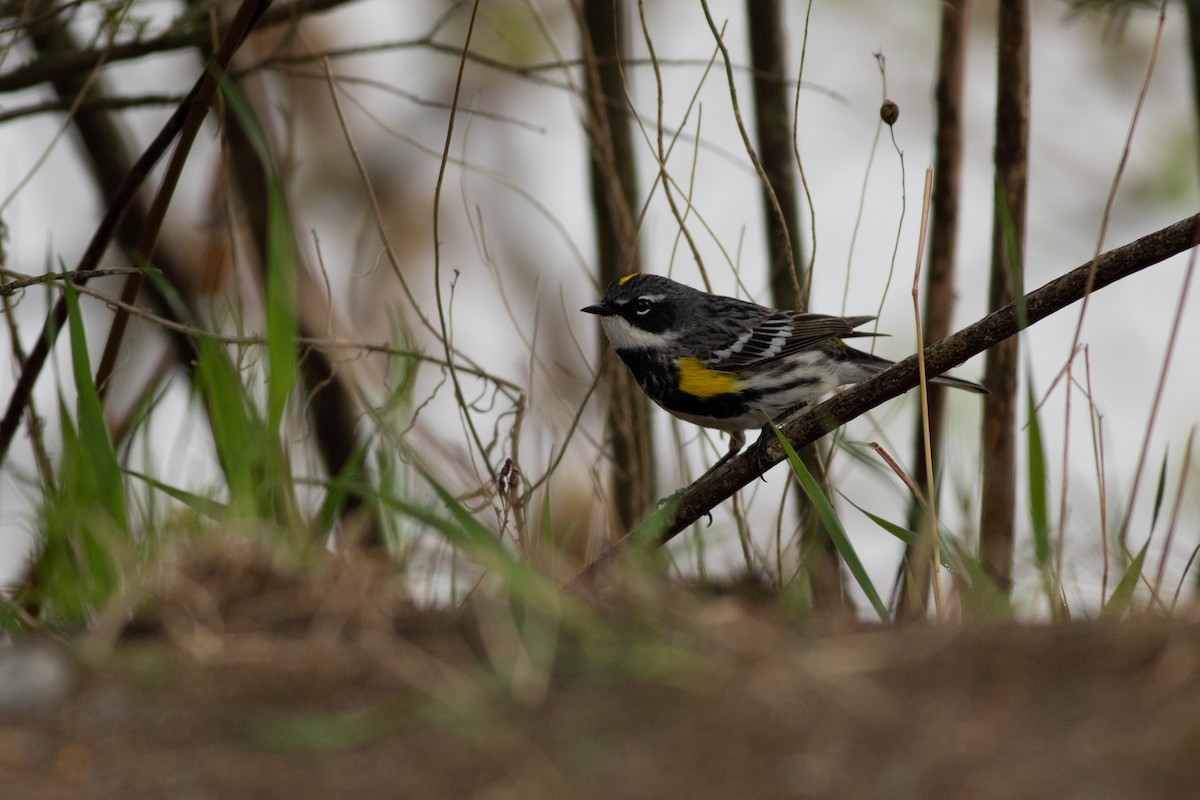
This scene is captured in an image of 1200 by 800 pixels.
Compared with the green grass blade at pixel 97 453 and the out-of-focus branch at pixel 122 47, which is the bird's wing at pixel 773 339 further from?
the green grass blade at pixel 97 453

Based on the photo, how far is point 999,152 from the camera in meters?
4.44

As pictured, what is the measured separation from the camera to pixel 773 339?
5.84 meters

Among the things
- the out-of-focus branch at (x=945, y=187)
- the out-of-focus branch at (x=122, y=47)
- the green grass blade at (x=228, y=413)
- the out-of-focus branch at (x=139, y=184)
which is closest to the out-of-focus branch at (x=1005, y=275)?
the out-of-focus branch at (x=945, y=187)

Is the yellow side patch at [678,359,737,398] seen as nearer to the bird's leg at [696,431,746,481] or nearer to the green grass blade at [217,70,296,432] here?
the bird's leg at [696,431,746,481]

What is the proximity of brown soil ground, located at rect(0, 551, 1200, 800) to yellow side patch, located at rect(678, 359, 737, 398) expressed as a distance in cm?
309

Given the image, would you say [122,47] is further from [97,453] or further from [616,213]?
[97,453]

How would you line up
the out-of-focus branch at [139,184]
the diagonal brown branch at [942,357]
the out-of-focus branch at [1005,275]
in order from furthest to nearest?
1. the out-of-focus branch at [1005,275]
2. the out-of-focus branch at [139,184]
3. the diagonal brown branch at [942,357]

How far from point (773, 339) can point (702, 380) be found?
59 centimetres

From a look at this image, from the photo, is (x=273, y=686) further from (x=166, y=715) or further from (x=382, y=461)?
(x=382, y=461)

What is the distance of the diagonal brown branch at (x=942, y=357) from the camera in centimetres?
309

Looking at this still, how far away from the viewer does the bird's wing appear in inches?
223

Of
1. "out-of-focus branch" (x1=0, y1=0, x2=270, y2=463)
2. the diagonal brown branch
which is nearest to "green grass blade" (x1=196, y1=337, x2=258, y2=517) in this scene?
"out-of-focus branch" (x1=0, y1=0, x2=270, y2=463)

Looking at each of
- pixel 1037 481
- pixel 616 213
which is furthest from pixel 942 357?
pixel 616 213

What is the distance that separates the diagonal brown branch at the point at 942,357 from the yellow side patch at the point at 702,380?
158cm
